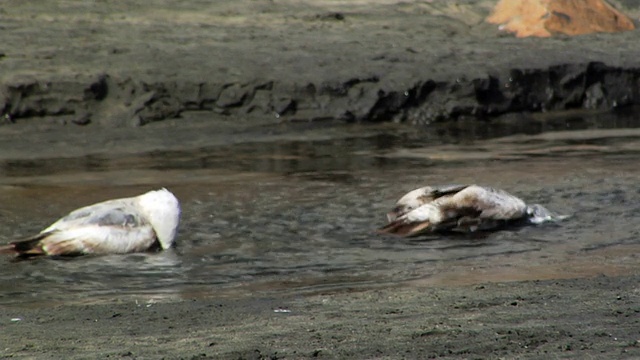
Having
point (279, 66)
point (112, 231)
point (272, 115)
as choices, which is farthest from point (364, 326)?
point (279, 66)

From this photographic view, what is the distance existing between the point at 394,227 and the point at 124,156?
11.2 feet

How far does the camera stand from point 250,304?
4.63 metres

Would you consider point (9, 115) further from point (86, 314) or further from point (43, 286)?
point (86, 314)

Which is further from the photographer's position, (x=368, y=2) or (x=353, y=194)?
(x=368, y=2)

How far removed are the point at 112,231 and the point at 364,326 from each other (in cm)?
220

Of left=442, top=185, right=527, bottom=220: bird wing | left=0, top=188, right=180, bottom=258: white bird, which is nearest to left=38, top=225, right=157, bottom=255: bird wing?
left=0, top=188, right=180, bottom=258: white bird

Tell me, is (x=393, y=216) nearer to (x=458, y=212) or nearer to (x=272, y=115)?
(x=458, y=212)

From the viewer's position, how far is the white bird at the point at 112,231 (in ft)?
19.3

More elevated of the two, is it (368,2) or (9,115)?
(368,2)

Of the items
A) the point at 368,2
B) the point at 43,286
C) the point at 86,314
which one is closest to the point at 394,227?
the point at 43,286

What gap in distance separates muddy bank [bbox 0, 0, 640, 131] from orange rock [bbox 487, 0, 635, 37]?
28 cm

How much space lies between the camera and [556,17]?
44.5ft

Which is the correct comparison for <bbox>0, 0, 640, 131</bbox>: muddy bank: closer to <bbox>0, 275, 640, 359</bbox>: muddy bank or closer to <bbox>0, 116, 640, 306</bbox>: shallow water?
<bbox>0, 116, 640, 306</bbox>: shallow water

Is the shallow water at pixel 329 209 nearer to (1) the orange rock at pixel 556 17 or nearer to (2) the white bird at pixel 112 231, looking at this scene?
(2) the white bird at pixel 112 231
